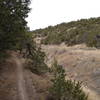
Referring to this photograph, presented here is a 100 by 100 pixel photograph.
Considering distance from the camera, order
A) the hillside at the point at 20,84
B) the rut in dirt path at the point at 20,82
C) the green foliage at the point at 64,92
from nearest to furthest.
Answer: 1. the green foliage at the point at 64,92
2. the rut in dirt path at the point at 20,82
3. the hillside at the point at 20,84

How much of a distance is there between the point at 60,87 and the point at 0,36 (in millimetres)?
5770

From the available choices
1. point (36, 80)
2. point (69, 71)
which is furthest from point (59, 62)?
point (36, 80)

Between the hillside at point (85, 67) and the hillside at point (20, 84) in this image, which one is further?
the hillside at point (85, 67)

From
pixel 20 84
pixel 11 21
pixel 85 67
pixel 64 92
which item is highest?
pixel 11 21

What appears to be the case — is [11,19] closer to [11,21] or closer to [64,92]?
[11,21]

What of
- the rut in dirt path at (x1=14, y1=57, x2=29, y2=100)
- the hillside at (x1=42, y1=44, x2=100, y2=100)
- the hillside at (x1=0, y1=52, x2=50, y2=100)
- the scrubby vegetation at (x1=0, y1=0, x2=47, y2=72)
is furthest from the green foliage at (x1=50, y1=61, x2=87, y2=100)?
the scrubby vegetation at (x1=0, y1=0, x2=47, y2=72)

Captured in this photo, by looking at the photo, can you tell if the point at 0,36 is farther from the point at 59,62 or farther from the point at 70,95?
the point at 59,62

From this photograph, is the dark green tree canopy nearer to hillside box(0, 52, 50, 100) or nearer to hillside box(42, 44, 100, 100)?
hillside box(0, 52, 50, 100)

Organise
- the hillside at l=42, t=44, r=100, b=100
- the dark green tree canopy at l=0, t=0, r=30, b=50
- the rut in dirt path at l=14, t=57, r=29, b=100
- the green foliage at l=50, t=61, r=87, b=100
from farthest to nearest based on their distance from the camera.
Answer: the hillside at l=42, t=44, r=100, b=100 → the dark green tree canopy at l=0, t=0, r=30, b=50 → the rut in dirt path at l=14, t=57, r=29, b=100 → the green foliage at l=50, t=61, r=87, b=100

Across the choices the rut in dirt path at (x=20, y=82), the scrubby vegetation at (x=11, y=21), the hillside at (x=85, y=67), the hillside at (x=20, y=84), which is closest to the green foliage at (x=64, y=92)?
the hillside at (x=20, y=84)

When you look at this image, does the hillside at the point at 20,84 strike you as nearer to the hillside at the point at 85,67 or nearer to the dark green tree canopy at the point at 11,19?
the dark green tree canopy at the point at 11,19

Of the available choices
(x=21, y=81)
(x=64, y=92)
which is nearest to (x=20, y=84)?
(x=21, y=81)

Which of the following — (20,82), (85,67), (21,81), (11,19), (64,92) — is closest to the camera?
(64,92)

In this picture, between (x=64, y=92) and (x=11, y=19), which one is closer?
(x=64, y=92)
